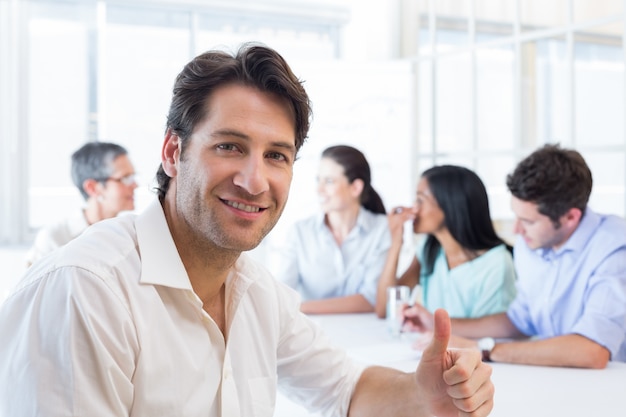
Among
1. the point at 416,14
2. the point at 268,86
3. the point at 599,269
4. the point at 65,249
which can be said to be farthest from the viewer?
the point at 416,14

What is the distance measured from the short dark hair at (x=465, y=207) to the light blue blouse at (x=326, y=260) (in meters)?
0.53

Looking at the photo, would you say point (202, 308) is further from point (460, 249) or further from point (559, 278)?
point (460, 249)

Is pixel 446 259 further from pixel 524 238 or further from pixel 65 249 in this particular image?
pixel 65 249

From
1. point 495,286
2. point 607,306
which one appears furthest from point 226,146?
point 495,286

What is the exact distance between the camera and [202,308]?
1274 mm

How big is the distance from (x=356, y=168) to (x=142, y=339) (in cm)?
242

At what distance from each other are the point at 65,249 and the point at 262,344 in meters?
0.44

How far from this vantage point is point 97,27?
450 cm

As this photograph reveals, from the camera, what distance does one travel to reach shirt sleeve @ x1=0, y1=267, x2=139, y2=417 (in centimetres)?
98

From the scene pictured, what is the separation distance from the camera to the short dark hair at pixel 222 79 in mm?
1272

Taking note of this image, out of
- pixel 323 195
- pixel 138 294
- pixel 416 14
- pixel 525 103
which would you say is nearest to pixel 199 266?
pixel 138 294

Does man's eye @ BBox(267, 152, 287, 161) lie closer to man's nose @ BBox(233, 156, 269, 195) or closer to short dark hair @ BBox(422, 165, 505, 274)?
man's nose @ BBox(233, 156, 269, 195)

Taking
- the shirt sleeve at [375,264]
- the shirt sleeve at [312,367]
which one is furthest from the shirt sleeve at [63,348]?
the shirt sleeve at [375,264]

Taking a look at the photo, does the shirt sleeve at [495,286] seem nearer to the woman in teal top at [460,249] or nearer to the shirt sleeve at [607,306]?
the woman in teal top at [460,249]
